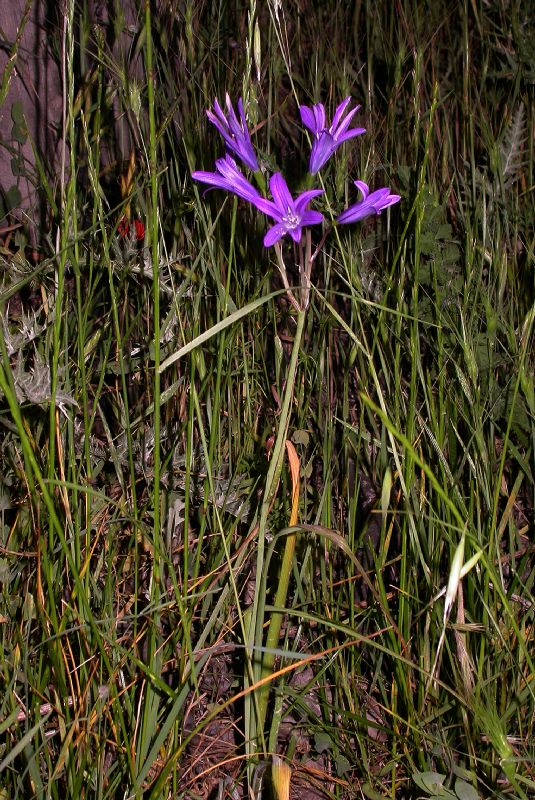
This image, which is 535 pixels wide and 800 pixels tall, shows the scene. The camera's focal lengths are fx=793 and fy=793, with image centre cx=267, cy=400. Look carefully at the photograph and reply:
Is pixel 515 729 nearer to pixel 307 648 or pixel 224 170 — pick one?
pixel 307 648

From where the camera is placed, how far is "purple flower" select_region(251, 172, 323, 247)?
99cm

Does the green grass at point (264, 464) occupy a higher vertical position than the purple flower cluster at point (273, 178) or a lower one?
lower

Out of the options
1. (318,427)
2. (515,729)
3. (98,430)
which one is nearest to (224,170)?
(318,427)

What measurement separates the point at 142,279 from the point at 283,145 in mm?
486

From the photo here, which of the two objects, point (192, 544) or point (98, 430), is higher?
point (98, 430)

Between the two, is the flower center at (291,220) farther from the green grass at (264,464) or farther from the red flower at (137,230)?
the red flower at (137,230)

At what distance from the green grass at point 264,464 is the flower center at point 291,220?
120 millimetres

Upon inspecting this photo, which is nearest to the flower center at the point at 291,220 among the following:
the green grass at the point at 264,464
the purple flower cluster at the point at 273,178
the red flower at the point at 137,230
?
the purple flower cluster at the point at 273,178

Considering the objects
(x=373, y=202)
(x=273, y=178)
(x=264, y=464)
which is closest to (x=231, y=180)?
(x=273, y=178)

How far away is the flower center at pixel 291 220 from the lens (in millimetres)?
1010

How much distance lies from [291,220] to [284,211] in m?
0.02

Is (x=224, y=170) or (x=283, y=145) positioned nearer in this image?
(x=224, y=170)

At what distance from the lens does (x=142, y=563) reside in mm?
1328

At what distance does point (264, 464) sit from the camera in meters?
1.32
